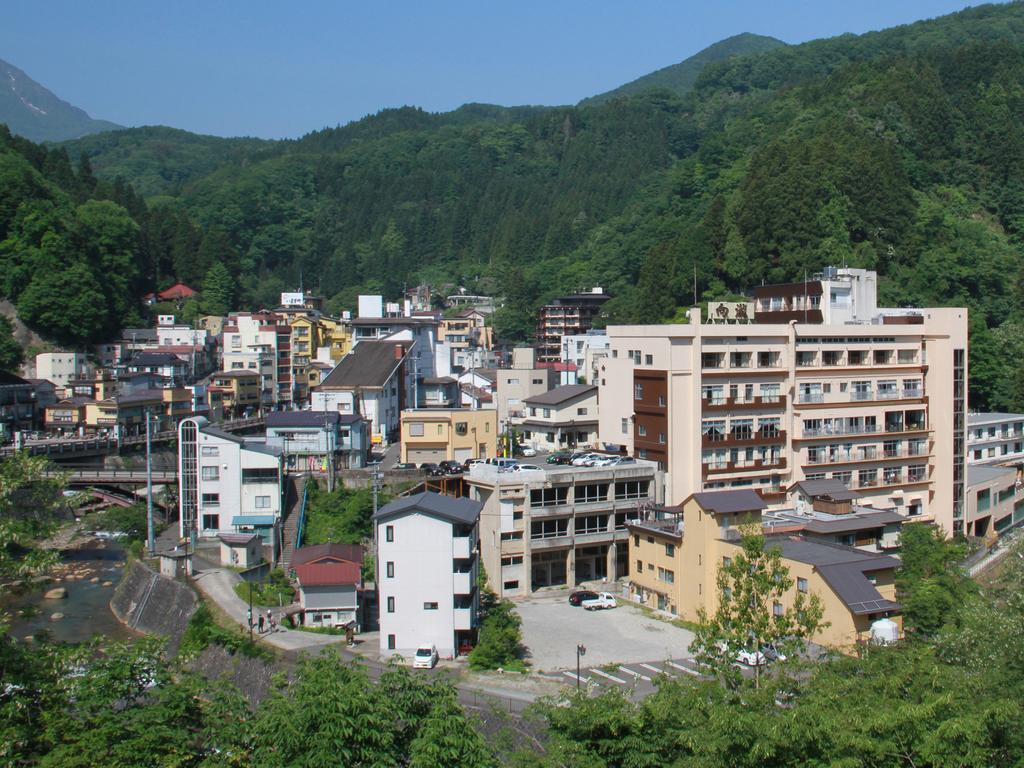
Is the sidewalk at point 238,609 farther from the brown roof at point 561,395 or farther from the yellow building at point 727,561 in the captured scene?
the brown roof at point 561,395

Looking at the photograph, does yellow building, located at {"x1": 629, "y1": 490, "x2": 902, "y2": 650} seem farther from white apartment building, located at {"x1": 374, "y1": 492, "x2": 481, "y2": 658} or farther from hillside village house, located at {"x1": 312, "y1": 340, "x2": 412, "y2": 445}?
hillside village house, located at {"x1": 312, "y1": 340, "x2": 412, "y2": 445}

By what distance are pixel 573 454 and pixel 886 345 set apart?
7.92 meters

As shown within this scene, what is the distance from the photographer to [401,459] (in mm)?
27281

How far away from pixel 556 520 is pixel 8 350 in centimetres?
3016

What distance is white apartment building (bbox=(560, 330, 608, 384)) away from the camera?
35.3m

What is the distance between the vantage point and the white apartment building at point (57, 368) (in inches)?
1662

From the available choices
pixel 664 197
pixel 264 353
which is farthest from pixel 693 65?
pixel 264 353

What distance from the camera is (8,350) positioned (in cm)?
4209

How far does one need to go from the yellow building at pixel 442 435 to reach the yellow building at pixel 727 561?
699 cm

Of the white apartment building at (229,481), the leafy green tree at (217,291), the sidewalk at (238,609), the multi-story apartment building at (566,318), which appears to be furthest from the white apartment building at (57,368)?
the sidewalk at (238,609)

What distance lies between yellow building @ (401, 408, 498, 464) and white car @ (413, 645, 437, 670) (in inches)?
417

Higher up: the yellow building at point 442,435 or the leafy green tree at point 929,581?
the yellow building at point 442,435

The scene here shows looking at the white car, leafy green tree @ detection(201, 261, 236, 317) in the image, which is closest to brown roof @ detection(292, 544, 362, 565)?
the white car

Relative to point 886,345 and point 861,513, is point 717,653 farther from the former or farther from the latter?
point 886,345
